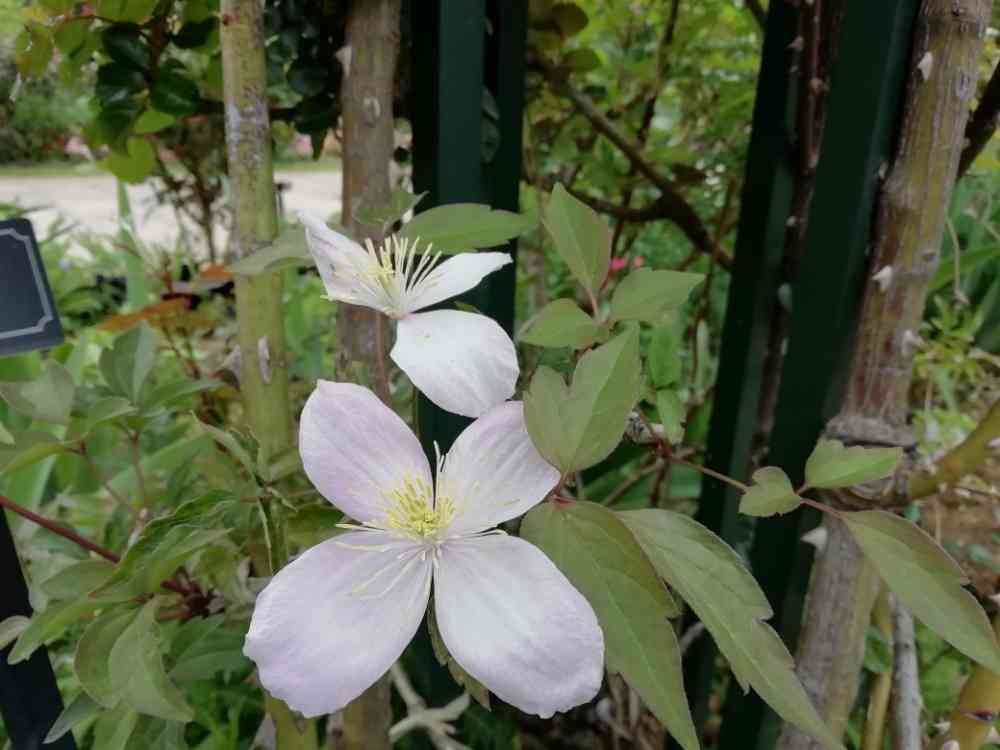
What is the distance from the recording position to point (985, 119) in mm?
584

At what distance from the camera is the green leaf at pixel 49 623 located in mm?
401

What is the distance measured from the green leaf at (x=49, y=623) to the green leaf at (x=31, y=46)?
38cm

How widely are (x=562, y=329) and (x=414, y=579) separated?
15cm

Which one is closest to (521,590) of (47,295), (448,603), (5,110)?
(448,603)

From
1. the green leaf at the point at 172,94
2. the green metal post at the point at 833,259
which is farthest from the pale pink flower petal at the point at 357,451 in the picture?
the green leaf at the point at 172,94

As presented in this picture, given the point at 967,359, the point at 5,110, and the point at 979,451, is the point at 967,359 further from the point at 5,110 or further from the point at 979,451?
the point at 5,110

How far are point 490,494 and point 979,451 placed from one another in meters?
0.39

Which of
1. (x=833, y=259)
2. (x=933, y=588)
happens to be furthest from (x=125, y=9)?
(x=933, y=588)

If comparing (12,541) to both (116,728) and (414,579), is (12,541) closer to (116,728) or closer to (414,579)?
(116,728)

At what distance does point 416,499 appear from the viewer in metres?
0.33

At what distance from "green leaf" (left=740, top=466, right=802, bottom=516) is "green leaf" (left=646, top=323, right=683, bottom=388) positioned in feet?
0.27

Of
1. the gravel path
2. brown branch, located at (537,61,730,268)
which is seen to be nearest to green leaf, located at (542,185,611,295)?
brown branch, located at (537,61,730,268)

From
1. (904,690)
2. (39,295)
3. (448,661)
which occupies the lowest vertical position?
(904,690)

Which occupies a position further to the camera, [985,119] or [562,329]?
[985,119]
